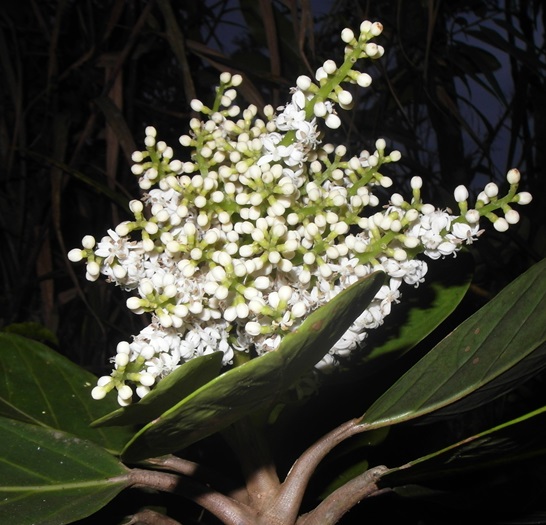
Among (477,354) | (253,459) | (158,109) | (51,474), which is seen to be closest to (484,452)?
(477,354)

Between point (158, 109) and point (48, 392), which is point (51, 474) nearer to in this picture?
point (48, 392)

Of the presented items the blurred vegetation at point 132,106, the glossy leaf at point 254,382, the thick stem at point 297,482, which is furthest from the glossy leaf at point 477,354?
the blurred vegetation at point 132,106

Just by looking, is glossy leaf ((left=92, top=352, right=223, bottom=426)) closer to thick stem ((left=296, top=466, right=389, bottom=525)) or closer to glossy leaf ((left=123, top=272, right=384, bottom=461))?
glossy leaf ((left=123, top=272, right=384, bottom=461))

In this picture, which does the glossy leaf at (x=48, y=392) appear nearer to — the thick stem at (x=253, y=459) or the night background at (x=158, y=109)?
the thick stem at (x=253, y=459)

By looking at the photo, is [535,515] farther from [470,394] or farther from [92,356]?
[92,356]

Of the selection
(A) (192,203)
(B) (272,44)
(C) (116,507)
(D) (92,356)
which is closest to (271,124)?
(A) (192,203)

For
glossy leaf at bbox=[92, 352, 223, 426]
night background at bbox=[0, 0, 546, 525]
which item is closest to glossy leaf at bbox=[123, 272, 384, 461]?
glossy leaf at bbox=[92, 352, 223, 426]

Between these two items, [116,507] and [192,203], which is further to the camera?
[116,507]
